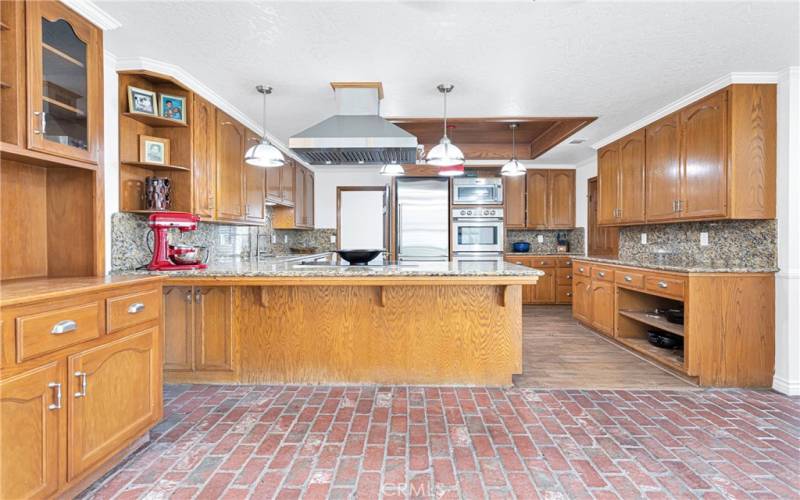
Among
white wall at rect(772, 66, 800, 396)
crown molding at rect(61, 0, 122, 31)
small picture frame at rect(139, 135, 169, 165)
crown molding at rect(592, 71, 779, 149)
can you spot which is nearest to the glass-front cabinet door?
crown molding at rect(61, 0, 122, 31)

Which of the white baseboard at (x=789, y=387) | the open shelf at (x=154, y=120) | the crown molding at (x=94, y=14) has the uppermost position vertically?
the crown molding at (x=94, y=14)

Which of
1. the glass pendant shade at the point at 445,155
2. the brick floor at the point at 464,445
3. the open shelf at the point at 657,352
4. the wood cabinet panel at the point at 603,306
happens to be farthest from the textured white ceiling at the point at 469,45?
the brick floor at the point at 464,445

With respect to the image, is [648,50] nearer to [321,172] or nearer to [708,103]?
[708,103]

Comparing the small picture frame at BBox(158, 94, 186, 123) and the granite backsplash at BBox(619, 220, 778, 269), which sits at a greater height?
the small picture frame at BBox(158, 94, 186, 123)

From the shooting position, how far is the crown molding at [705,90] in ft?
9.13

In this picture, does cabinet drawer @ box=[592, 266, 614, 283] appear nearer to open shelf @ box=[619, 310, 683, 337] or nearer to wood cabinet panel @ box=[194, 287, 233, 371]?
open shelf @ box=[619, 310, 683, 337]

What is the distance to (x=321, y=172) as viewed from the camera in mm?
6363

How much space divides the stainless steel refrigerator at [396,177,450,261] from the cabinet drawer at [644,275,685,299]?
9.51ft

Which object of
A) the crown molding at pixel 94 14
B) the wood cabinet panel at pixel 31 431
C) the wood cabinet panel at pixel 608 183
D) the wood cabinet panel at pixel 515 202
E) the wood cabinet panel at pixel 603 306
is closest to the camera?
the wood cabinet panel at pixel 31 431

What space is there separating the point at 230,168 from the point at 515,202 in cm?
440

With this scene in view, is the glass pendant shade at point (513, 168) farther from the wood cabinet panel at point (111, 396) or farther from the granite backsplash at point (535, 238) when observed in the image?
the wood cabinet panel at point (111, 396)

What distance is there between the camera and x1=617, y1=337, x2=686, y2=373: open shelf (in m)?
3.09

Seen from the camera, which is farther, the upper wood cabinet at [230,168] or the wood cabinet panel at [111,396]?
the upper wood cabinet at [230,168]

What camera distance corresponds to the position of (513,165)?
13.4ft
